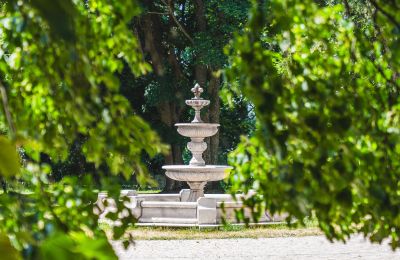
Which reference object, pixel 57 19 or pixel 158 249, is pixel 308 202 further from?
pixel 158 249

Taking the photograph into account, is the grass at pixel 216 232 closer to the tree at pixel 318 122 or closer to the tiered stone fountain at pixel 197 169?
the tiered stone fountain at pixel 197 169

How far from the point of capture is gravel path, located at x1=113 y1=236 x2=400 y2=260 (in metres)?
10.0

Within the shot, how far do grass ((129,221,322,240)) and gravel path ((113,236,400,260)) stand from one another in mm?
477

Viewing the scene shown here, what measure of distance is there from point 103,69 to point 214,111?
786 inches

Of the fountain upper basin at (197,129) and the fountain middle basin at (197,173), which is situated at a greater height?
the fountain upper basin at (197,129)

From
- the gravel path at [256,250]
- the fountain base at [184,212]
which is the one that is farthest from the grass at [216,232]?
the gravel path at [256,250]

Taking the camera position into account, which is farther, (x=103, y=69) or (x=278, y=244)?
(x=278, y=244)

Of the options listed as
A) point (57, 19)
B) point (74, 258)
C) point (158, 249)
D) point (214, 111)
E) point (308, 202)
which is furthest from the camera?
point (214, 111)

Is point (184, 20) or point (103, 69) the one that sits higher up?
point (184, 20)

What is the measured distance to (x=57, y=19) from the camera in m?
0.80

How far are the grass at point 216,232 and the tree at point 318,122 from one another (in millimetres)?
9367

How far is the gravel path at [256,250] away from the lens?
1003 centimetres

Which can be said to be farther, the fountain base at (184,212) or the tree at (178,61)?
the tree at (178,61)

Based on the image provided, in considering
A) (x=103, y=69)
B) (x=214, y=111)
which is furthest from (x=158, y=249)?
(x=214, y=111)
